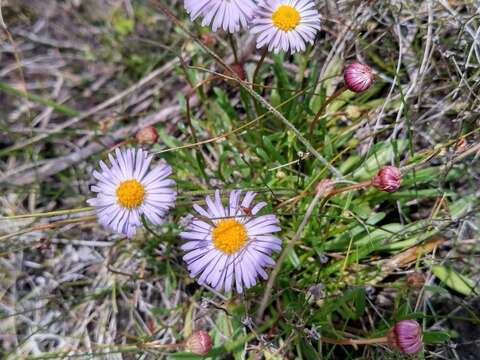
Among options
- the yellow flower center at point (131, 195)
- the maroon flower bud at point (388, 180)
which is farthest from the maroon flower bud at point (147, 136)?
the maroon flower bud at point (388, 180)

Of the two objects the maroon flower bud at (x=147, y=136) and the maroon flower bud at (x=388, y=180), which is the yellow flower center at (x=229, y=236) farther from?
the maroon flower bud at (x=147, y=136)

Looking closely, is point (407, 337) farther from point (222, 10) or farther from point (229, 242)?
point (222, 10)

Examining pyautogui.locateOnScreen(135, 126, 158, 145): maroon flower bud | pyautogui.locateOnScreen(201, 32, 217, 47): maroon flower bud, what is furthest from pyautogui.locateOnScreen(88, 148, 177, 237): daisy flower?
pyautogui.locateOnScreen(201, 32, 217, 47): maroon flower bud

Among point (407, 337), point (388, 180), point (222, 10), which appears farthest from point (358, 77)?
point (407, 337)

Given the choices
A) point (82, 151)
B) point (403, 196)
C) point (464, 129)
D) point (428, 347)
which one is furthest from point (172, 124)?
point (428, 347)

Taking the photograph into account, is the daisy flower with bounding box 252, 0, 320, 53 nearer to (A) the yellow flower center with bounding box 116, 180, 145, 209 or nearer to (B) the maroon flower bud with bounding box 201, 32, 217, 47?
(B) the maroon flower bud with bounding box 201, 32, 217, 47

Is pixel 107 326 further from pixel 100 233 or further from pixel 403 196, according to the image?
pixel 403 196

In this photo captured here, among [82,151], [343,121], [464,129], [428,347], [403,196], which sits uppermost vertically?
[82,151]
